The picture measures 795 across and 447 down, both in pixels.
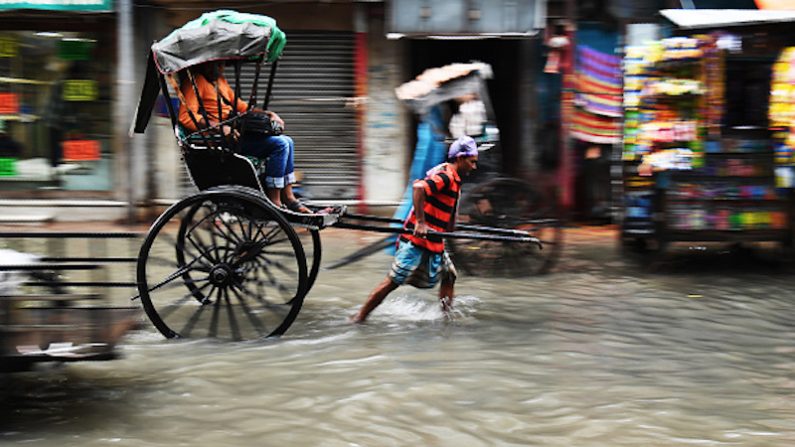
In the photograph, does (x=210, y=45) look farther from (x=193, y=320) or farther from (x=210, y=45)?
(x=193, y=320)

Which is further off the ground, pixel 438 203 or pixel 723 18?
pixel 723 18

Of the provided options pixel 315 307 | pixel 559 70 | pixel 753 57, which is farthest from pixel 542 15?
pixel 315 307

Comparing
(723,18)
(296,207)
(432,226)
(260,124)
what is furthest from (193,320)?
(723,18)

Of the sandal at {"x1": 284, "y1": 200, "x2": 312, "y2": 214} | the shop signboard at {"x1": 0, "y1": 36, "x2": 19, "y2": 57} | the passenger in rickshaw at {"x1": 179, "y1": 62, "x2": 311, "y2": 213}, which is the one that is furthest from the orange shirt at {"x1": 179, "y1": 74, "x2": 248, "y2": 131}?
the shop signboard at {"x1": 0, "y1": 36, "x2": 19, "y2": 57}

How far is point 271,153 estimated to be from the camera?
21.2ft

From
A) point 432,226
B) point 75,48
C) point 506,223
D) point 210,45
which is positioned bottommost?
point 506,223

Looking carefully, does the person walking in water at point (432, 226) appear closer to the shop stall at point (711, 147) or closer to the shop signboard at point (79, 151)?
the shop stall at point (711, 147)

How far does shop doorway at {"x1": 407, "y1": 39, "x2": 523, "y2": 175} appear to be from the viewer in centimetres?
1262

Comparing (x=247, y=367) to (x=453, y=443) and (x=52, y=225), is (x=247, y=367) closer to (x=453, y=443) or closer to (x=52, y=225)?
(x=453, y=443)

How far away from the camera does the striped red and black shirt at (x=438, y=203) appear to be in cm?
652

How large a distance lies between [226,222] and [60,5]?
21.2 feet

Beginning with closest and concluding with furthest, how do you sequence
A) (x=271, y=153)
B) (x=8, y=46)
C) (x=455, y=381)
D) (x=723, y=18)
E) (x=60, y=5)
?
(x=455, y=381)
(x=271, y=153)
(x=723, y=18)
(x=60, y=5)
(x=8, y=46)

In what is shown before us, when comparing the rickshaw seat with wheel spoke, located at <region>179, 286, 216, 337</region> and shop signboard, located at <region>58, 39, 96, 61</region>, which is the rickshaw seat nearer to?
wheel spoke, located at <region>179, 286, 216, 337</region>

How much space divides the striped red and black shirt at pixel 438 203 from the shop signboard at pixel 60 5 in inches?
253
